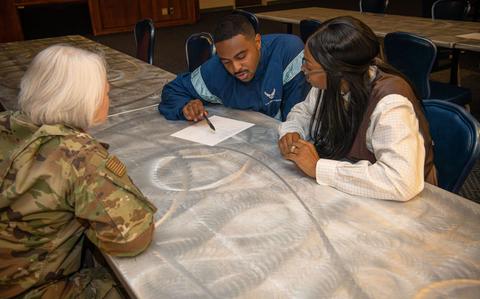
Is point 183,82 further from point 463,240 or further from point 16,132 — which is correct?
point 463,240

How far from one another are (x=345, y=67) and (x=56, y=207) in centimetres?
89

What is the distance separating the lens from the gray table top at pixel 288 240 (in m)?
0.86

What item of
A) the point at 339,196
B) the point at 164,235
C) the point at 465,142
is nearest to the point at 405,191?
the point at 339,196

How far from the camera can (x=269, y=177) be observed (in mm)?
1293

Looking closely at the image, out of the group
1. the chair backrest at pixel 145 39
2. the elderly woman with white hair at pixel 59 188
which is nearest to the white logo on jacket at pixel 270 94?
the elderly woman with white hair at pixel 59 188

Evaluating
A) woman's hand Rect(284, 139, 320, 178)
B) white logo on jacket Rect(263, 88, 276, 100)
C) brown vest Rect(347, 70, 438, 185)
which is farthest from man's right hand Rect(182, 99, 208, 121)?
brown vest Rect(347, 70, 438, 185)

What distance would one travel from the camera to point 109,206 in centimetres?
93

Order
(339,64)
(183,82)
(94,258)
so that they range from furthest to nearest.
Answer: (183,82) → (94,258) → (339,64)

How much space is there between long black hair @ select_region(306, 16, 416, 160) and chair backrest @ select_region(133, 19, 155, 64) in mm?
2277

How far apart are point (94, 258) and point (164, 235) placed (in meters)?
0.45

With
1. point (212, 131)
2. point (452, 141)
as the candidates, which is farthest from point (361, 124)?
point (212, 131)

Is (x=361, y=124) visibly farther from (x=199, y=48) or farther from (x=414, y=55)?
(x=199, y=48)

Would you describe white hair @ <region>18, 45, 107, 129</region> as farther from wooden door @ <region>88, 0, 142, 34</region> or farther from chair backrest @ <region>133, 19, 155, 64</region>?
wooden door @ <region>88, 0, 142, 34</region>

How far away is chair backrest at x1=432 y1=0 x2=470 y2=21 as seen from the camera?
3701mm
